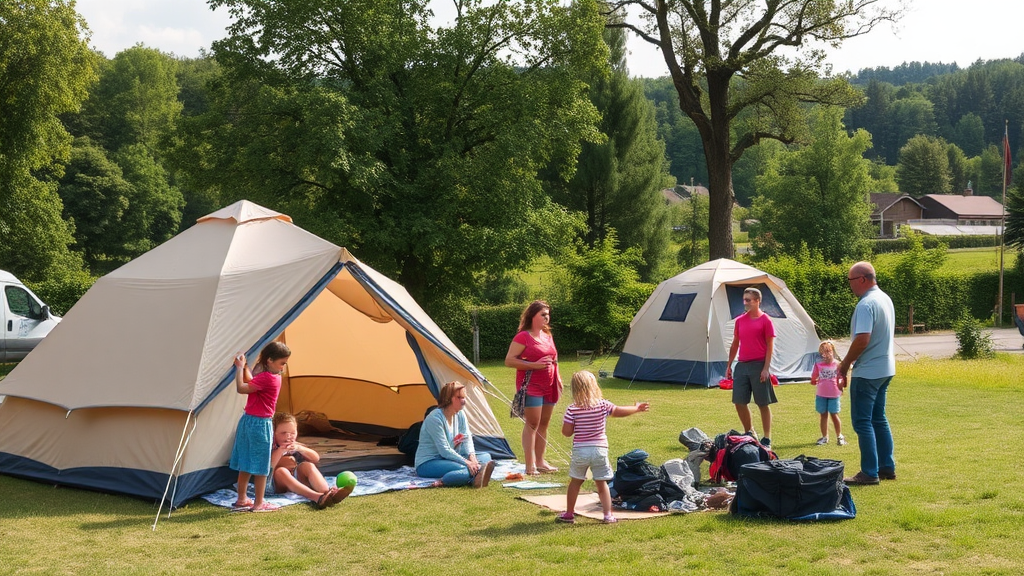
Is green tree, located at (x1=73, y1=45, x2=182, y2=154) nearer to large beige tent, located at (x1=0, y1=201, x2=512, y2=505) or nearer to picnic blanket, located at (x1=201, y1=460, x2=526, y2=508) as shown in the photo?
large beige tent, located at (x1=0, y1=201, x2=512, y2=505)

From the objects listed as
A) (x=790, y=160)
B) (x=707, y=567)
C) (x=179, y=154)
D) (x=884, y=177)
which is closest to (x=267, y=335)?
(x=707, y=567)

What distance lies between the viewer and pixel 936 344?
2306cm

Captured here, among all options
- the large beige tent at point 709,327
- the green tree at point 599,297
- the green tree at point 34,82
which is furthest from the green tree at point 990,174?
the green tree at point 34,82

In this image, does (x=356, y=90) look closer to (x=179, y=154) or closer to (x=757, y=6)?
(x=179, y=154)

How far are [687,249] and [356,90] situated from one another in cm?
2382

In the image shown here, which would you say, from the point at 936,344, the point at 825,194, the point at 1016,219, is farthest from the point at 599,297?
the point at 825,194

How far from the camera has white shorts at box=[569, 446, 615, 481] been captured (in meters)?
5.95

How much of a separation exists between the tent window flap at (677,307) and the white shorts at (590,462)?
9623mm

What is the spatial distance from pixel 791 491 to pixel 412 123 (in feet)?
49.7

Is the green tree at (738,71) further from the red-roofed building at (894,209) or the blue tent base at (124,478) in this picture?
the red-roofed building at (894,209)

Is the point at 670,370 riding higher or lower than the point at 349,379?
lower

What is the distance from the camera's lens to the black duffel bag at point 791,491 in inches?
230

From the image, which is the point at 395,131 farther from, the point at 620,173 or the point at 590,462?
the point at 590,462

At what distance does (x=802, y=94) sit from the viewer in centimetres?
2183
